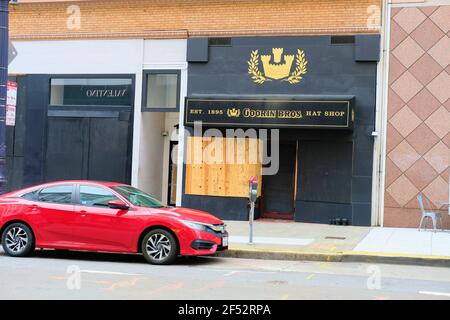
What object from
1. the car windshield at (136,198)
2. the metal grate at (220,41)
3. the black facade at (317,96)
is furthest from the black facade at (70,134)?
the car windshield at (136,198)

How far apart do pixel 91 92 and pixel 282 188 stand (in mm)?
6647

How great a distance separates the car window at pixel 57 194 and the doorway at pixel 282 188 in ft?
25.8

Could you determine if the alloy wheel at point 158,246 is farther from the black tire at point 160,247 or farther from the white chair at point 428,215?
the white chair at point 428,215

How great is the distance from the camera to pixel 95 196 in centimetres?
1101

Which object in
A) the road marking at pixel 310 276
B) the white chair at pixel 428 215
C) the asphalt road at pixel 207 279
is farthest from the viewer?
the white chair at pixel 428 215

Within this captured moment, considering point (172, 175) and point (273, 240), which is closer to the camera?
point (273, 240)

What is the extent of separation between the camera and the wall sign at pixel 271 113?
1594 cm

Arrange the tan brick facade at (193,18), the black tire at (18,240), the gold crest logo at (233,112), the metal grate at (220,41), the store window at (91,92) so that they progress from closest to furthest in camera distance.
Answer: the black tire at (18,240)
the tan brick facade at (193,18)
the gold crest logo at (233,112)
the metal grate at (220,41)
the store window at (91,92)

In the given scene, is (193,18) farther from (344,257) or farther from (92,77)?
(344,257)

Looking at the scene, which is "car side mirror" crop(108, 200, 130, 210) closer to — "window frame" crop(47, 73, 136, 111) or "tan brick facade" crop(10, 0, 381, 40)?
"window frame" crop(47, 73, 136, 111)

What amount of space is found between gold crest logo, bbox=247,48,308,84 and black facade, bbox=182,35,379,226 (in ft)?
0.13

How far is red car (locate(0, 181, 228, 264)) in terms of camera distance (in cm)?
1043

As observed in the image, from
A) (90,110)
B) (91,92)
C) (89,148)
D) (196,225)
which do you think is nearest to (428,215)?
(196,225)
